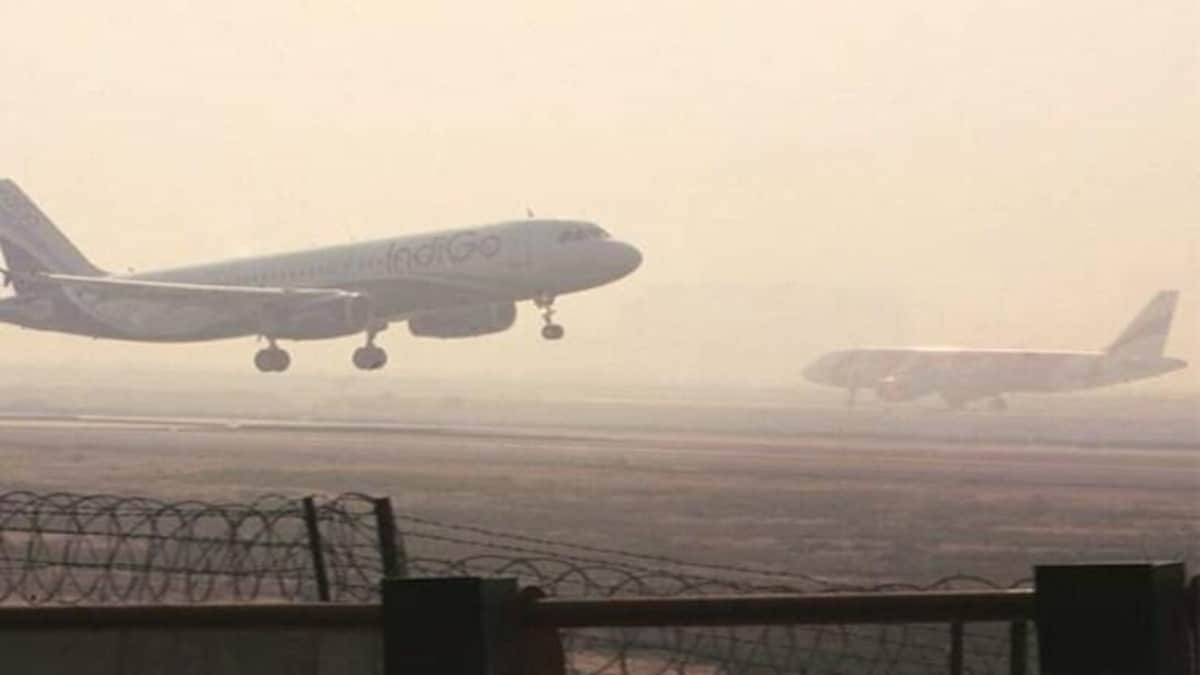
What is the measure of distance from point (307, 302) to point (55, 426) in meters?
8.06

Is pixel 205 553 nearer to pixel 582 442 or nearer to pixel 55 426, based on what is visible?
pixel 582 442

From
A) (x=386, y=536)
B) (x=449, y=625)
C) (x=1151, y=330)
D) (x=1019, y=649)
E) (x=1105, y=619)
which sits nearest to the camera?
(x=1105, y=619)

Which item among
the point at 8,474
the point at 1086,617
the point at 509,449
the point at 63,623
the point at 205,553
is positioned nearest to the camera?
the point at 1086,617

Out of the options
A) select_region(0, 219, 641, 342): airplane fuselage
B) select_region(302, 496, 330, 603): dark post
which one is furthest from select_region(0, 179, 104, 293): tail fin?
select_region(302, 496, 330, 603): dark post

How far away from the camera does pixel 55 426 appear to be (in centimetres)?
7244

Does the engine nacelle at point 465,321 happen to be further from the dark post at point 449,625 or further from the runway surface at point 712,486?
the dark post at point 449,625

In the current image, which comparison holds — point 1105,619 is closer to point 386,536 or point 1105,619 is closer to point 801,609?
point 801,609

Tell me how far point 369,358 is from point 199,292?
9317mm

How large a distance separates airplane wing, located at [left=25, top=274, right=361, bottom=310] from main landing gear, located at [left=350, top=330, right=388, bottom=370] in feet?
7.59

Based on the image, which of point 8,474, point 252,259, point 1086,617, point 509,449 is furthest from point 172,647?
point 252,259

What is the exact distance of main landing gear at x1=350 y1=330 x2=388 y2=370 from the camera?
225 feet

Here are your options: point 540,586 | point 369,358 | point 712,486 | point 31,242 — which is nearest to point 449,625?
point 540,586

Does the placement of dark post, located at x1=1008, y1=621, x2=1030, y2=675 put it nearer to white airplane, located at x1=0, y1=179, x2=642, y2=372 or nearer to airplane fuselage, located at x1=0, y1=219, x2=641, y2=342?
white airplane, located at x1=0, y1=179, x2=642, y2=372

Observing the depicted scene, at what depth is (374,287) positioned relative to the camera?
73250mm
